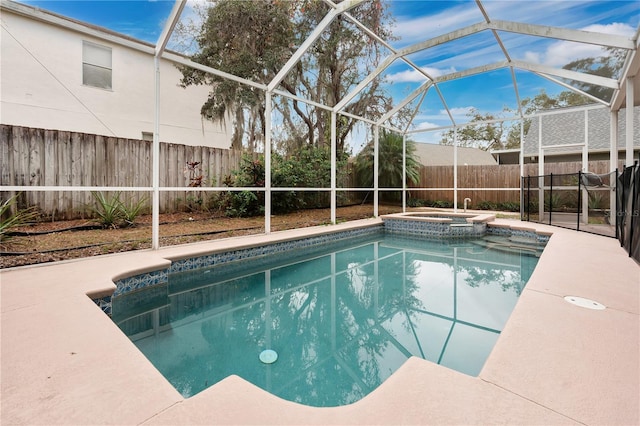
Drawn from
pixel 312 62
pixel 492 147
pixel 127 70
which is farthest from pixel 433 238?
pixel 492 147

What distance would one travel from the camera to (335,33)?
28.7 feet

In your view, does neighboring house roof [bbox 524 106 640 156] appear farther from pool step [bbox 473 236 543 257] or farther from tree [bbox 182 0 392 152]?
tree [bbox 182 0 392 152]

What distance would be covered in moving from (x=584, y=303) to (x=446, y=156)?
17.1 metres

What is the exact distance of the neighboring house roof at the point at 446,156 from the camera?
17.2m

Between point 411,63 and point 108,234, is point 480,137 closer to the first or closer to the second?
point 411,63

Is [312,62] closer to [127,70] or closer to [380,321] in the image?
[127,70]

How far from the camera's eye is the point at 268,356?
2348 mm

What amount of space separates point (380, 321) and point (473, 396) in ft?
5.67

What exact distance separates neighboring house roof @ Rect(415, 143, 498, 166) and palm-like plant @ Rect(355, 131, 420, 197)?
616 cm

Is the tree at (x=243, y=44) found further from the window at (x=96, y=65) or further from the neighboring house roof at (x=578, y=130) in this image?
the neighboring house roof at (x=578, y=130)

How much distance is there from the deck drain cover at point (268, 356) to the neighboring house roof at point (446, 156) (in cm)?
1606

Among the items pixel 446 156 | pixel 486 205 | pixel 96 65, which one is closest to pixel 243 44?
pixel 96 65

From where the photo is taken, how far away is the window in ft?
24.1

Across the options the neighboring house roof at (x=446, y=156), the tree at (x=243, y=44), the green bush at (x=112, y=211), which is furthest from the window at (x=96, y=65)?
the neighboring house roof at (x=446, y=156)
